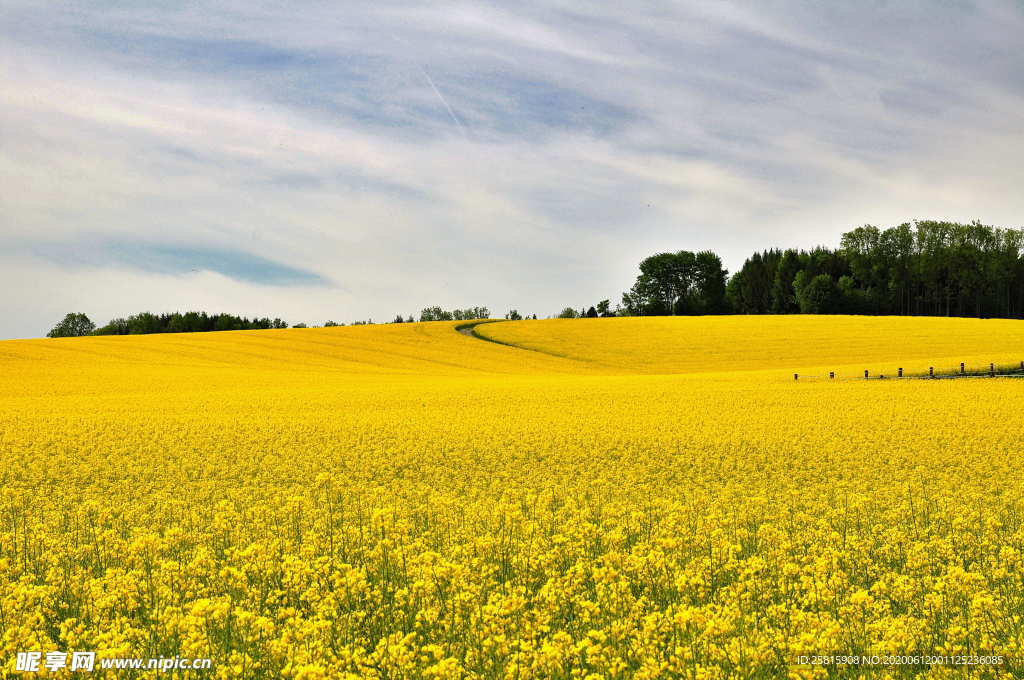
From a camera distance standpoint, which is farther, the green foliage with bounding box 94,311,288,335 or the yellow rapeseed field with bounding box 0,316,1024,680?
the green foliage with bounding box 94,311,288,335

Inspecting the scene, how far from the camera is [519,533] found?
341 inches

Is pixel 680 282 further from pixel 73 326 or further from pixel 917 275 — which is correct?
pixel 73 326

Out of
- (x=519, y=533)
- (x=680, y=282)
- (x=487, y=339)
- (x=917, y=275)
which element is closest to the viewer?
(x=519, y=533)

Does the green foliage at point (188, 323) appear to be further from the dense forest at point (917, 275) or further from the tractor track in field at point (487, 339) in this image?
the dense forest at point (917, 275)

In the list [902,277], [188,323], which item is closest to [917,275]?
[902,277]

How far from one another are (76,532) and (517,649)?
21.7 feet

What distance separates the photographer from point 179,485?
12273 millimetres

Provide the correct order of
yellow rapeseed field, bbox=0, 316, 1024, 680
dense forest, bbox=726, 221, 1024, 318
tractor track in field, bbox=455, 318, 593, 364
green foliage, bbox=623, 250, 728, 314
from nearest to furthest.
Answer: yellow rapeseed field, bbox=0, 316, 1024, 680 → tractor track in field, bbox=455, 318, 593, 364 → dense forest, bbox=726, 221, 1024, 318 → green foliage, bbox=623, 250, 728, 314

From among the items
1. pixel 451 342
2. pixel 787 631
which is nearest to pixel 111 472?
pixel 787 631

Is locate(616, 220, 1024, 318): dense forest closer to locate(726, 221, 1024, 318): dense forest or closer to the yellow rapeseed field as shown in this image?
locate(726, 221, 1024, 318): dense forest

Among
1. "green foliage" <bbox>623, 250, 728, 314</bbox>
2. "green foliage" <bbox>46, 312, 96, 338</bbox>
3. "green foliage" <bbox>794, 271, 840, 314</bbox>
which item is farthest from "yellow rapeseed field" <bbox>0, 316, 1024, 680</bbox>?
"green foliage" <bbox>46, 312, 96, 338</bbox>

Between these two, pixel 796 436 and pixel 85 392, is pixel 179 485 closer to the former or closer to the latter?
pixel 796 436

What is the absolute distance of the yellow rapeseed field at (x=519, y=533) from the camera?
5207 mm

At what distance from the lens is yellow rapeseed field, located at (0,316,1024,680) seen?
521 centimetres
